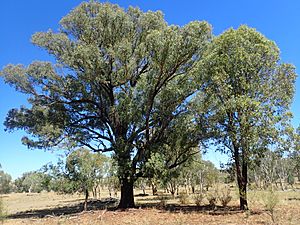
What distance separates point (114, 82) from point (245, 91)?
857cm

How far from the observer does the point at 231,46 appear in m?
15.6

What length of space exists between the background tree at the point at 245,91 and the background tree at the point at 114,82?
2.00m

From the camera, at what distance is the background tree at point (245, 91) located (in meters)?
14.2

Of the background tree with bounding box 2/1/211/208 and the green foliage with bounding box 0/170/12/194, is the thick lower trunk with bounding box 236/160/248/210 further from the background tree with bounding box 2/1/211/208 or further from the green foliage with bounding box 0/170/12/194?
the green foliage with bounding box 0/170/12/194

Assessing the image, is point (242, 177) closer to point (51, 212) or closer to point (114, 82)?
point (114, 82)

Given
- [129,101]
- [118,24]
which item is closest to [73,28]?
[118,24]

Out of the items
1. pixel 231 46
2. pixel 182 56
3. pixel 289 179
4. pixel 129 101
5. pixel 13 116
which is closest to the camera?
pixel 231 46

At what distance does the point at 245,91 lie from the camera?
49.8ft

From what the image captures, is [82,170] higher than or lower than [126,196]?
higher

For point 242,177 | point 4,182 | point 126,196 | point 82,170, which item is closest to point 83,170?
point 82,170

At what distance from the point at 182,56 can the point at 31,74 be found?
10095mm

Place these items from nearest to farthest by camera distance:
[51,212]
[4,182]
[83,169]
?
[83,169]
[51,212]
[4,182]

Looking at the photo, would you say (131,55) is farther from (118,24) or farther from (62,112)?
(62,112)

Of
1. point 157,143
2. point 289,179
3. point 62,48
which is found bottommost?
point 289,179
